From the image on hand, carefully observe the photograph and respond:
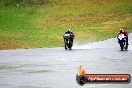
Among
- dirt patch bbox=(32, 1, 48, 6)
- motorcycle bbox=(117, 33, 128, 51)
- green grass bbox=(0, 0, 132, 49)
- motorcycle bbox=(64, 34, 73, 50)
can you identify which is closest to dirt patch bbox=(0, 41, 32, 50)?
green grass bbox=(0, 0, 132, 49)

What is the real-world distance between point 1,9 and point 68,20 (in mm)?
12643

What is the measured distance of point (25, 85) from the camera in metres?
14.7

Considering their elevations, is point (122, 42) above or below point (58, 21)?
above

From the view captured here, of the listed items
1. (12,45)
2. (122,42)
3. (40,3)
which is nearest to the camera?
(122,42)

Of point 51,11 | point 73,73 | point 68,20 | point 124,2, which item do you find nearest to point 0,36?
point 68,20

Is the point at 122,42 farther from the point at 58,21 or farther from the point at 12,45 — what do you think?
the point at 58,21

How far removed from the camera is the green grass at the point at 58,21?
54.5 m

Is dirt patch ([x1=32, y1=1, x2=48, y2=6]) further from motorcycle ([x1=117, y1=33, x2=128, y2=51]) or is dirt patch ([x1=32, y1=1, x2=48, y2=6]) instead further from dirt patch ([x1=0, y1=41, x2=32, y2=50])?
motorcycle ([x1=117, y1=33, x2=128, y2=51])

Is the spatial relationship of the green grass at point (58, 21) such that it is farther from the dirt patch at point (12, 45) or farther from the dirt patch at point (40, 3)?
the dirt patch at point (40, 3)

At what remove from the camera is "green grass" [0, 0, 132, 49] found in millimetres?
54469

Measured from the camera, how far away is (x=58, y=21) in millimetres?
73062

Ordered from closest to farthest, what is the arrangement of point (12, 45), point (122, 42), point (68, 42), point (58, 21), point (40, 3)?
point (122, 42) < point (68, 42) < point (12, 45) < point (58, 21) < point (40, 3)

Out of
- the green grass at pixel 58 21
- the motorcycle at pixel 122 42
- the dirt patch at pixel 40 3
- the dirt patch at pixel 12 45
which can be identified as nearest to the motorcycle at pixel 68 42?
the motorcycle at pixel 122 42

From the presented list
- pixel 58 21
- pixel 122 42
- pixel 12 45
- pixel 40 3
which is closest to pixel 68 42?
pixel 122 42
